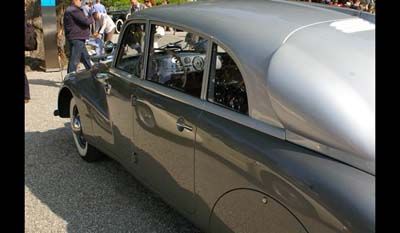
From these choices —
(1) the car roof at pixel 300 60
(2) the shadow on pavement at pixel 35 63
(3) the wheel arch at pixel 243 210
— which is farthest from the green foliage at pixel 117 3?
(3) the wheel arch at pixel 243 210

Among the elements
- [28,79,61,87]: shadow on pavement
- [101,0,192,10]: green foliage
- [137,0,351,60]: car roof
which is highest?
[101,0,192,10]: green foliage

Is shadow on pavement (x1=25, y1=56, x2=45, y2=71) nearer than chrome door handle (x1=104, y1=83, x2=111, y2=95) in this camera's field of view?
No

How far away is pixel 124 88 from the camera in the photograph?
3.37 m

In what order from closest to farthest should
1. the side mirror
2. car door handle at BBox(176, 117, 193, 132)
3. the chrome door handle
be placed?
car door handle at BBox(176, 117, 193, 132), the chrome door handle, the side mirror

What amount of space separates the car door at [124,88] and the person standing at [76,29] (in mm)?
4444

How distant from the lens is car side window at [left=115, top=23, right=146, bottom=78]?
3379 mm

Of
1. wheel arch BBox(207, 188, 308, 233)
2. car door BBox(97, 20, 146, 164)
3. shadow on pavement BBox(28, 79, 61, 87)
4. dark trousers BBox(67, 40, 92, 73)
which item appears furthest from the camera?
shadow on pavement BBox(28, 79, 61, 87)

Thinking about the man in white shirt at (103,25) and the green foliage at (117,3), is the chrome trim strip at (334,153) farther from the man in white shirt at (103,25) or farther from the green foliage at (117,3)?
the green foliage at (117,3)

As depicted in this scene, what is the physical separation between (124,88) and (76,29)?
496 centimetres

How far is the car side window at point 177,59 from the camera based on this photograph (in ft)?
9.09

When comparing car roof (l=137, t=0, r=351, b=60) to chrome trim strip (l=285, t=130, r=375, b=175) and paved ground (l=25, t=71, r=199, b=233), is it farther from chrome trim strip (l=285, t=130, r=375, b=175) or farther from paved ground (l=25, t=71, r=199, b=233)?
paved ground (l=25, t=71, r=199, b=233)

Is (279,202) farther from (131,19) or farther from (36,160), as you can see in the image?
(36,160)

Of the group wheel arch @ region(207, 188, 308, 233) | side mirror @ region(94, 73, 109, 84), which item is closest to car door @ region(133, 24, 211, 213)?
wheel arch @ region(207, 188, 308, 233)

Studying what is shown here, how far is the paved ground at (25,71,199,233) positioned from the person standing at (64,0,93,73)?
3025 mm
